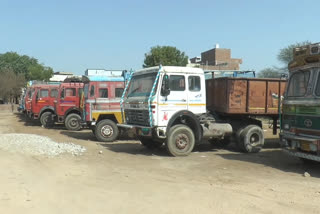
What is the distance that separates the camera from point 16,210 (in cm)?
465

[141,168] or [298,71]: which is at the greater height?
[298,71]

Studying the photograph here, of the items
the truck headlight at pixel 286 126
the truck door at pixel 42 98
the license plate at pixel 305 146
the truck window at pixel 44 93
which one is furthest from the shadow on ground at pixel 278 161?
the truck window at pixel 44 93

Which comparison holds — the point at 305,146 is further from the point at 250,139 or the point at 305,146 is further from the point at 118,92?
the point at 118,92

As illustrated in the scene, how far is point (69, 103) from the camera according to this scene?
56.4ft

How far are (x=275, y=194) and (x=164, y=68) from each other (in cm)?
496

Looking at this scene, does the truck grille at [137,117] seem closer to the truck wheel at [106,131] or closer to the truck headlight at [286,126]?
the truck wheel at [106,131]

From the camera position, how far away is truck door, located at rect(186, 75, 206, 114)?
389 inches

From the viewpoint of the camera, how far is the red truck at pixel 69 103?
55.8 feet

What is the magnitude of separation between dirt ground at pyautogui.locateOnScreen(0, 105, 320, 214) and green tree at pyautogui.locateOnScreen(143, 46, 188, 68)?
3084 cm

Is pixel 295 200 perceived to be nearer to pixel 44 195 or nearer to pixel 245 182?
pixel 245 182

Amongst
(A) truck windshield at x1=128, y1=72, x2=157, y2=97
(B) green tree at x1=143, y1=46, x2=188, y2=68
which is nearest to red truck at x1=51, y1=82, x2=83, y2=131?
(A) truck windshield at x1=128, y1=72, x2=157, y2=97

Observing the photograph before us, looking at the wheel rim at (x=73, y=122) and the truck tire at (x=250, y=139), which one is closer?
the truck tire at (x=250, y=139)

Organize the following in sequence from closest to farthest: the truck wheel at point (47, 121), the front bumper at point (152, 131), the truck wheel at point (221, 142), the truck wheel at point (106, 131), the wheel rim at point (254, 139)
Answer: the front bumper at point (152, 131) < the wheel rim at point (254, 139) < the truck wheel at point (221, 142) < the truck wheel at point (106, 131) < the truck wheel at point (47, 121)

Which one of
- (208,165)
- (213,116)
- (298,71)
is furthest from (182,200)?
(213,116)
